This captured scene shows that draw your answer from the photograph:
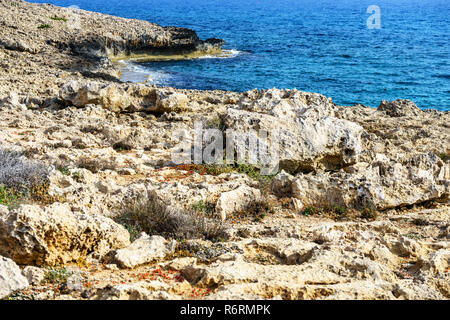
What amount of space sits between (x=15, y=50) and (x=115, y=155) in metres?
20.9

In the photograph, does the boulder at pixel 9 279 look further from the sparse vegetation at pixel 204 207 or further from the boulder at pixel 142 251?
the sparse vegetation at pixel 204 207

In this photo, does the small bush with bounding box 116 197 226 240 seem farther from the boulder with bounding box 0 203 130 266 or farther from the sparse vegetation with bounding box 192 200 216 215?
the boulder with bounding box 0 203 130 266

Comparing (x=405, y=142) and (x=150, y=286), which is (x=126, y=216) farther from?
(x=405, y=142)

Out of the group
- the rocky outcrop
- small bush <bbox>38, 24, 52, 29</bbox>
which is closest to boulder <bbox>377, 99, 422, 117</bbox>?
the rocky outcrop

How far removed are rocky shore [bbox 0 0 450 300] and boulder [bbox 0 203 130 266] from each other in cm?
1

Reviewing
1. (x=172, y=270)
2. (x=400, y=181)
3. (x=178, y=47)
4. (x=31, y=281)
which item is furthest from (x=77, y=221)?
(x=178, y=47)

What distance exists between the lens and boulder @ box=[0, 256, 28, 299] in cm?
385

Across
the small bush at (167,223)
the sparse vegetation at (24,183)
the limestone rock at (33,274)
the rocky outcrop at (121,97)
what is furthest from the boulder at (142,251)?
the rocky outcrop at (121,97)

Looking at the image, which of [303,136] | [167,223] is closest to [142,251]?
[167,223]

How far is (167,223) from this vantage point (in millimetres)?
5914

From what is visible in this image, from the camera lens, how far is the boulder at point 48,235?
14.7 feet

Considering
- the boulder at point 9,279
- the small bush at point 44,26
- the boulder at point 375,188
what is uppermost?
the small bush at point 44,26

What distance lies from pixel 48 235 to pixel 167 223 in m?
1.72

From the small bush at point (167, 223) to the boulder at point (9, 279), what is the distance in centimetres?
175
